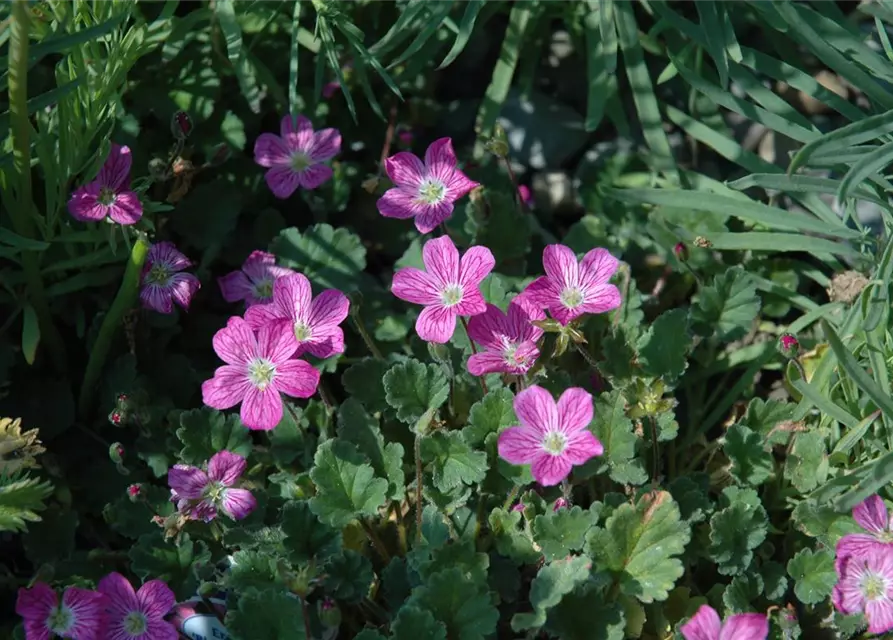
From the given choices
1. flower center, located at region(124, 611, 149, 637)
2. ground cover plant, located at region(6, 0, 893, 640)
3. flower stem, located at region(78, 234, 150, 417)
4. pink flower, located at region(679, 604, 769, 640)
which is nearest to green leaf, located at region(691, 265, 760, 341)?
ground cover plant, located at region(6, 0, 893, 640)

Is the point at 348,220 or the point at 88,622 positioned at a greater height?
the point at 348,220

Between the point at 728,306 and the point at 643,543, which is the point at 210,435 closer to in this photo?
the point at 643,543

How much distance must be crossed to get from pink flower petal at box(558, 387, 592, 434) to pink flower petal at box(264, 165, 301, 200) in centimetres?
90

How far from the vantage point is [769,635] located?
6.89 ft

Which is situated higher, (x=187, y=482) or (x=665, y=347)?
(x=665, y=347)

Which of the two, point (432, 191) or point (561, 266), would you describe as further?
point (432, 191)

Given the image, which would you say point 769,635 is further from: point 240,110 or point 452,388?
point 240,110

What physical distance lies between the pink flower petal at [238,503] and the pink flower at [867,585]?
111 cm

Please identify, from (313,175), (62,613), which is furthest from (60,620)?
(313,175)

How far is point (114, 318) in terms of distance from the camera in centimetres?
231

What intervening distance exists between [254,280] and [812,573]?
1.35 meters

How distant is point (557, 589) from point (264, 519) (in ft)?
2.10

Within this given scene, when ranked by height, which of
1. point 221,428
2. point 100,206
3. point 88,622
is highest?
point 100,206

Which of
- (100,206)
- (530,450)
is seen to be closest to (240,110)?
(100,206)
